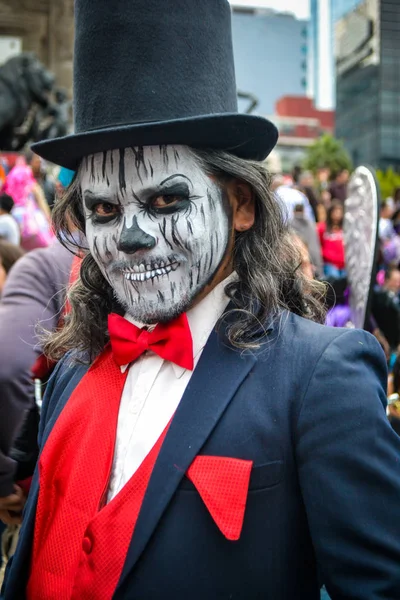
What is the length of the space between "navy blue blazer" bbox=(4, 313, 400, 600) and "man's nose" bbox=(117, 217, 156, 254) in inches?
13.4

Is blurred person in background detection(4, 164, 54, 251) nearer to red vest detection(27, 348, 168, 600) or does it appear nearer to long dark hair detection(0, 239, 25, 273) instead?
long dark hair detection(0, 239, 25, 273)

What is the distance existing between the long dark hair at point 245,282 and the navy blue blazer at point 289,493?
0.55 ft

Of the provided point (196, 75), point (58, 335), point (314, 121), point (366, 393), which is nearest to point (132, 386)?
point (58, 335)

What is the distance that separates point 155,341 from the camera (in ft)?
5.14

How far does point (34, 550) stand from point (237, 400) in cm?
63

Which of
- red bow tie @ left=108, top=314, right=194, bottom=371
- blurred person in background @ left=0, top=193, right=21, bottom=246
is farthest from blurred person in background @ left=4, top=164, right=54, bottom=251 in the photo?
red bow tie @ left=108, top=314, right=194, bottom=371

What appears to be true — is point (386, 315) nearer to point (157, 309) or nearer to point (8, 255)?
point (8, 255)

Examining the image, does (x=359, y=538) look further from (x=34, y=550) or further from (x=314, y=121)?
(x=314, y=121)

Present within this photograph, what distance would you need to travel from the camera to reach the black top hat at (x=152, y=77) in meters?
1.48

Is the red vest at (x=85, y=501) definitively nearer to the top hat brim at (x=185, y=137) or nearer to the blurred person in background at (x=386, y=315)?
the top hat brim at (x=185, y=137)

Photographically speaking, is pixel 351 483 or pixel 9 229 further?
pixel 9 229

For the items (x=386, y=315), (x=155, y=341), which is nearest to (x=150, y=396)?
(x=155, y=341)

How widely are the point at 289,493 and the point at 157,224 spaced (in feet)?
2.08

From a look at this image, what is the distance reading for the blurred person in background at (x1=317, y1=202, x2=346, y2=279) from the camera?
687cm
